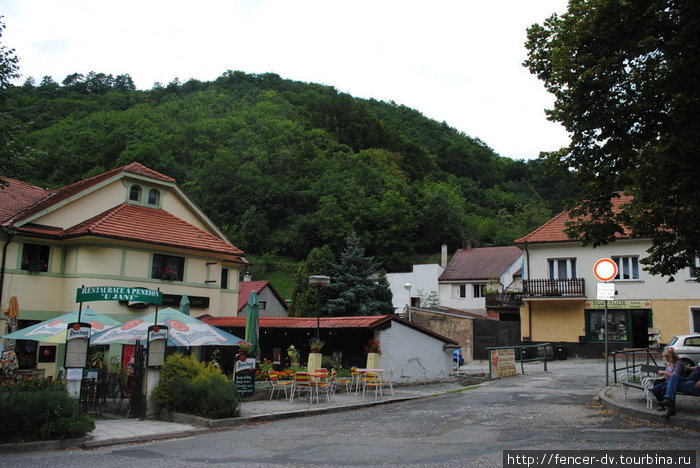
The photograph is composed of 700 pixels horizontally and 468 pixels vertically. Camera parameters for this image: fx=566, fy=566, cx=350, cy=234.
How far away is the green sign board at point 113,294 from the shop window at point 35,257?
10.4 m

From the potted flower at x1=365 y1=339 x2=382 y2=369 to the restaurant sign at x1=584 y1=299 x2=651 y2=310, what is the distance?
1753 cm

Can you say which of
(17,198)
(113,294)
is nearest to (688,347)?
(113,294)

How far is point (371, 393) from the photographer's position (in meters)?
17.8

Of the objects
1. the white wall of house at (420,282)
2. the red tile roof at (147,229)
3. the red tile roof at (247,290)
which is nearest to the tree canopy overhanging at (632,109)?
the red tile roof at (147,229)

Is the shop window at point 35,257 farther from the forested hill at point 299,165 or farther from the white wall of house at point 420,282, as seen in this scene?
the forested hill at point 299,165

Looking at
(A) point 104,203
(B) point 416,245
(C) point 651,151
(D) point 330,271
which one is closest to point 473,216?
(B) point 416,245

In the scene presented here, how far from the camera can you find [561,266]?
33.5m

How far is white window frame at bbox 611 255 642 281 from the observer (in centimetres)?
3133

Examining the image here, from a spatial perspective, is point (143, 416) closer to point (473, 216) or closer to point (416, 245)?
point (416, 245)

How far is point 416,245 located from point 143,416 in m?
65.2

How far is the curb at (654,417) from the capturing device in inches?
386

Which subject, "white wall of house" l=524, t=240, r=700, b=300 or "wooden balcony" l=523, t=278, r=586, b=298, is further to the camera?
"wooden balcony" l=523, t=278, r=586, b=298

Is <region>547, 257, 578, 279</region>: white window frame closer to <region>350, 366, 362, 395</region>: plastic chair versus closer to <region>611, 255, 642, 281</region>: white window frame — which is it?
<region>611, 255, 642, 281</region>: white window frame

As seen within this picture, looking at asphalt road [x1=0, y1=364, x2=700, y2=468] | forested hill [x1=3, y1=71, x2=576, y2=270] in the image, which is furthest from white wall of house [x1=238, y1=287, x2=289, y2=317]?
asphalt road [x1=0, y1=364, x2=700, y2=468]
